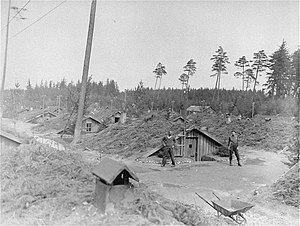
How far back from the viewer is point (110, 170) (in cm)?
484

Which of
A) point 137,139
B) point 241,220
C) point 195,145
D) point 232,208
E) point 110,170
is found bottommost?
point 241,220

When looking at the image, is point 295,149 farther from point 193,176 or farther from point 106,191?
point 106,191

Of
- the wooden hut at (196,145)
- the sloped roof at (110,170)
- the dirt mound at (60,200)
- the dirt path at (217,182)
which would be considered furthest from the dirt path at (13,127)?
the wooden hut at (196,145)

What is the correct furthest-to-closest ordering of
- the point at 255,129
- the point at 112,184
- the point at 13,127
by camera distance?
the point at 255,129
the point at 13,127
the point at 112,184

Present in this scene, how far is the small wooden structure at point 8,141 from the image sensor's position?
8070 mm

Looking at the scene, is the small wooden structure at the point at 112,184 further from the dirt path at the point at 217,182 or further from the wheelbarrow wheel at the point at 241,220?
the dirt path at the point at 217,182

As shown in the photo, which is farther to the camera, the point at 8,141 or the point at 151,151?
the point at 151,151

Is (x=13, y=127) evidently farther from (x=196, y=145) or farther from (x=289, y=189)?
(x=289, y=189)

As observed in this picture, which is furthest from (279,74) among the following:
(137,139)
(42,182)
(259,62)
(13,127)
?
(42,182)

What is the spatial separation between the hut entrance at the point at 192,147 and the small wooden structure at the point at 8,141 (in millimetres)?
12241

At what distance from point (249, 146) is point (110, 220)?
2415cm

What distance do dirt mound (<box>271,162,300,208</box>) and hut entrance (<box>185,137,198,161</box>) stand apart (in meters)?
8.54

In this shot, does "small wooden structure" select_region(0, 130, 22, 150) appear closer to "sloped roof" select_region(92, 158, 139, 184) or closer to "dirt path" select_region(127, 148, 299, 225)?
"sloped roof" select_region(92, 158, 139, 184)

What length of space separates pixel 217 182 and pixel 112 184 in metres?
7.97
